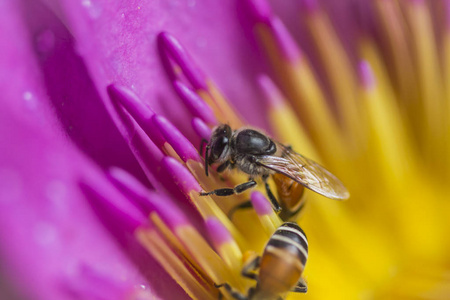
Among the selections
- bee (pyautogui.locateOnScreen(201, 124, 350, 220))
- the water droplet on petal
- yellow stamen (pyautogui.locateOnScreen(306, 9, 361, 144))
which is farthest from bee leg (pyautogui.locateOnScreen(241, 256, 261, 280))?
yellow stamen (pyautogui.locateOnScreen(306, 9, 361, 144))

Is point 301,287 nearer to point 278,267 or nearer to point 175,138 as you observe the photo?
point 278,267

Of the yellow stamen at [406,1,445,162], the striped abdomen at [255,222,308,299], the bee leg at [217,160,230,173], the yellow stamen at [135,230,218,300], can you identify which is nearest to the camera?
the striped abdomen at [255,222,308,299]

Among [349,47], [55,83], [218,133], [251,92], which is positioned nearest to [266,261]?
[218,133]

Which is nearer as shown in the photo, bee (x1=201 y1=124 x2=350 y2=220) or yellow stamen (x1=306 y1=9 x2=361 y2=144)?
bee (x1=201 y1=124 x2=350 y2=220)

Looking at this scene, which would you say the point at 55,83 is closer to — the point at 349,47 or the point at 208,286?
the point at 208,286

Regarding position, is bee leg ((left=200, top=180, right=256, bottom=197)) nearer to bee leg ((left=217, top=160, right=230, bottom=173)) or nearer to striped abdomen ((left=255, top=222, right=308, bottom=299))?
bee leg ((left=217, top=160, right=230, bottom=173))

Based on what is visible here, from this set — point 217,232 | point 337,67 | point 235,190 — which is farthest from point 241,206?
point 337,67

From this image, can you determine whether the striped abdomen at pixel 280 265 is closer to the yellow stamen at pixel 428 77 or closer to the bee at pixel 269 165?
the bee at pixel 269 165
